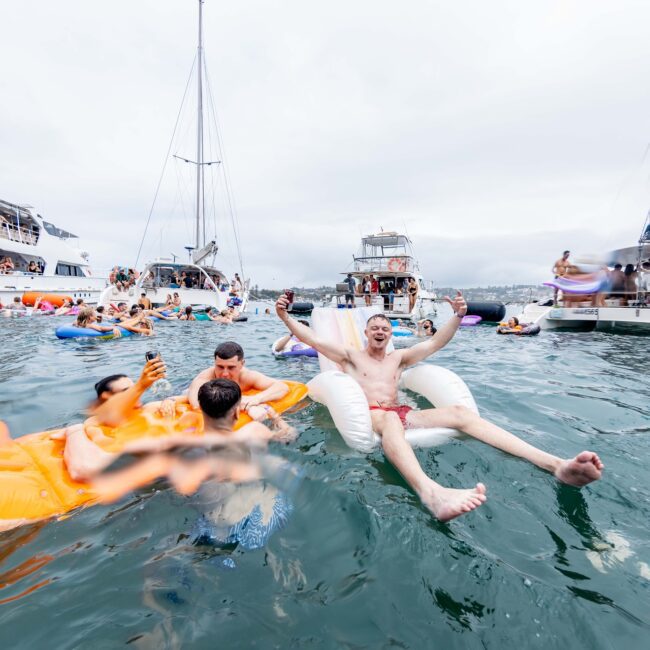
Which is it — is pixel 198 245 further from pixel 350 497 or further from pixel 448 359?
pixel 350 497

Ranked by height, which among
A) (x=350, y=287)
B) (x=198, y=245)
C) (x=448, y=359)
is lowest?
(x=448, y=359)

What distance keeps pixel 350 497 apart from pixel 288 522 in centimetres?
46

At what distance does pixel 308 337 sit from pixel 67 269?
27185mm

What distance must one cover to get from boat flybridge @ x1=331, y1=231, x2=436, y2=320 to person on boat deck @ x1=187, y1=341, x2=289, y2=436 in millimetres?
14626

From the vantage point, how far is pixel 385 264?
2038cm

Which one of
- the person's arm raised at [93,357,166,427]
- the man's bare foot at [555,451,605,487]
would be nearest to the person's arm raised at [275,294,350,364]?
the person's arm raised at [93,357,166,427]

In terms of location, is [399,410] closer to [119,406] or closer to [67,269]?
[119,406]

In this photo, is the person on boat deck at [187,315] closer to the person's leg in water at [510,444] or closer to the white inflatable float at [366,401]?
the white inflatable float at [366,401]

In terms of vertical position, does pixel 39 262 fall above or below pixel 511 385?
above

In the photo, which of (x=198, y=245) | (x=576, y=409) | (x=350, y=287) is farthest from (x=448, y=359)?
(x=198, y=245)

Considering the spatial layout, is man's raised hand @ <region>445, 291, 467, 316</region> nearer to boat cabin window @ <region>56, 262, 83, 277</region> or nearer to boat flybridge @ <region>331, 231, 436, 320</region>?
boat flybridge @ <region>331, 231, 436, 320</region>

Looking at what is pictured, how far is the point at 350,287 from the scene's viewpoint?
18.8 meters

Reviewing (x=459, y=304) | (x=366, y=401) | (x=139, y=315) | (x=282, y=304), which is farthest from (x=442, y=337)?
(x=139, y=315)

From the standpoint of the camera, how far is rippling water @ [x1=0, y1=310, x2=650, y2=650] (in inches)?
59.1
